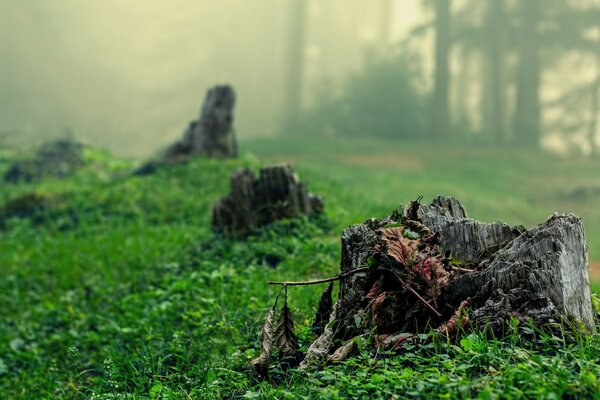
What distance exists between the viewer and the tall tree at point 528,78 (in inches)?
1661

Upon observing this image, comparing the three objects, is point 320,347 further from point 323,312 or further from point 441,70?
point 441,70

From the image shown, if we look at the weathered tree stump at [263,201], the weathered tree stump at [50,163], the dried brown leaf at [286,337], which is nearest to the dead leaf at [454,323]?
the dried brown leaf at [286,337]

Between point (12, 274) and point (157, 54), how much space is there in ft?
205

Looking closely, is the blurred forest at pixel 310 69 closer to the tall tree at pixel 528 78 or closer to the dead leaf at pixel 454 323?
the tall tree at pixel 528 78

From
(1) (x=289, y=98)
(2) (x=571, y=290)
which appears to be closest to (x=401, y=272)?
(2) (x=571, y=290)

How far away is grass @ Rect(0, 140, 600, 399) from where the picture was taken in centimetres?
415

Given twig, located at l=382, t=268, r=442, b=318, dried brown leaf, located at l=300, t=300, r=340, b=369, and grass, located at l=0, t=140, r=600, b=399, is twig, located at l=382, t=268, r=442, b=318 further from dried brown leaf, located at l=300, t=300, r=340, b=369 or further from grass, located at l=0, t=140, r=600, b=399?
dried brown leaf, located at l=300, t=300, r=340, b=369

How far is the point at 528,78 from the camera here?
4319 centimetres

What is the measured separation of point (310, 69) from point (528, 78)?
2436 centimetres

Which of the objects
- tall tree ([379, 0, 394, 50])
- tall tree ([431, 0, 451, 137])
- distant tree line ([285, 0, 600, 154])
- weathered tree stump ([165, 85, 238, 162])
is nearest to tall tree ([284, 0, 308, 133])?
distant tree line ([285, 0, 600, 154])

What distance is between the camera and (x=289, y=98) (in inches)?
2052

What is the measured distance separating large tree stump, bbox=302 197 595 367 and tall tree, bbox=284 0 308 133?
153 ft

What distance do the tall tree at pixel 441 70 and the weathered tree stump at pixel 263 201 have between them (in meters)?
33.6

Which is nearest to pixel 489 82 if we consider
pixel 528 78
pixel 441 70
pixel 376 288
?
pixel 528 78
